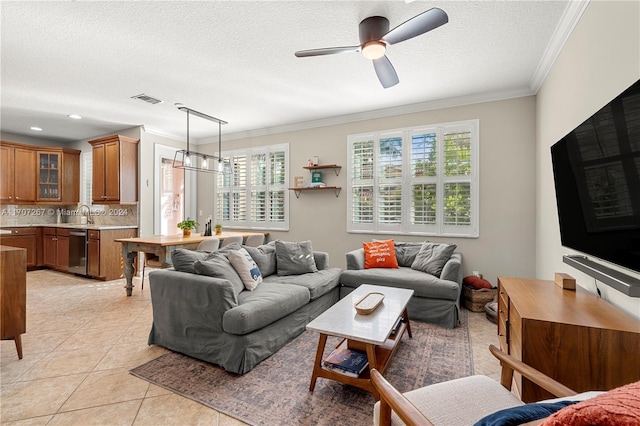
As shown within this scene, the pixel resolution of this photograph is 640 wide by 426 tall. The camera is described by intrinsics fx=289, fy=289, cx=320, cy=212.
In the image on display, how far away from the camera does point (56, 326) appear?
3.07 m

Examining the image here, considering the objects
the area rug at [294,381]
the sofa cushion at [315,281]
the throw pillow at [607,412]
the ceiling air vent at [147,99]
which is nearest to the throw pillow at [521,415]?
the throw pillow at [607,412]

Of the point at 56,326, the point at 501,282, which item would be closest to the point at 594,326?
the point at 501,282

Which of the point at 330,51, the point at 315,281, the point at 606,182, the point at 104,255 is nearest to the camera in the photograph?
the point at 606,182

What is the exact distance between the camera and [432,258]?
364cm

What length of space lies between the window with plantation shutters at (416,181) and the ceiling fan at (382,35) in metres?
1.84

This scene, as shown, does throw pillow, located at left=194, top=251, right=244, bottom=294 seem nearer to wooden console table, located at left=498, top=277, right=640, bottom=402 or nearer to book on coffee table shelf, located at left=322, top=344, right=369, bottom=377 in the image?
book on coffee table shelf, located at left=322, top=344, right=369, bottom=377

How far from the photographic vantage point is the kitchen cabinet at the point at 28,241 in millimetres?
5449

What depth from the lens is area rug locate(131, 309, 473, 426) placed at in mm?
1749

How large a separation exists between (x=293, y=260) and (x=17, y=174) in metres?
6.10

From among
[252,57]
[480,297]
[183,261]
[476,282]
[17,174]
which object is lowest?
[480,297]

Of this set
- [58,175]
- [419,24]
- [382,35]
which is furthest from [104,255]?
[419,24]

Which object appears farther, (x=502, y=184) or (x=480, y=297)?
(x=502, y=184)

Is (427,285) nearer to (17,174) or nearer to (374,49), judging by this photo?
(374,49)

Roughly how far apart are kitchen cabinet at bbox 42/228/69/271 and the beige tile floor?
6.30ft
